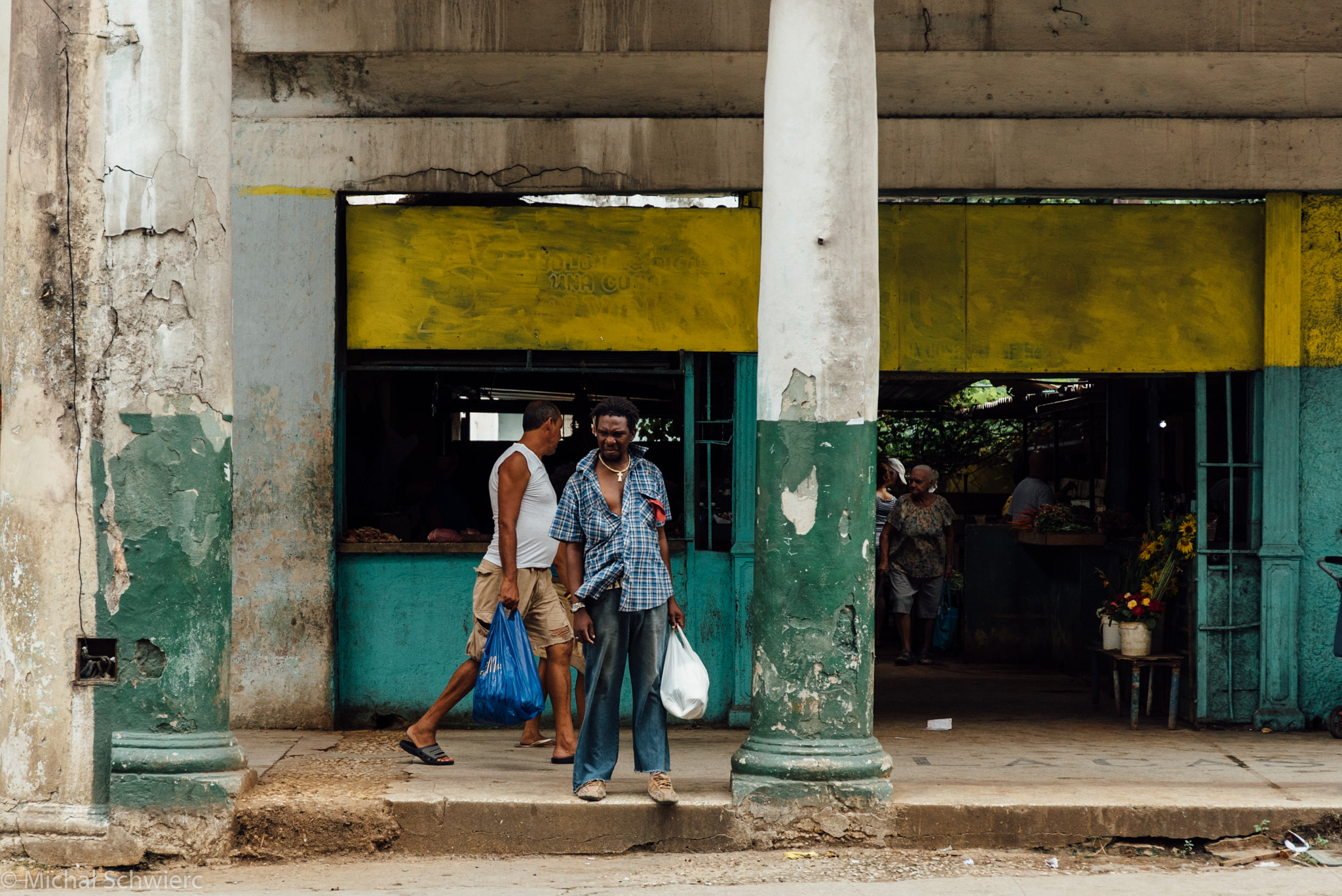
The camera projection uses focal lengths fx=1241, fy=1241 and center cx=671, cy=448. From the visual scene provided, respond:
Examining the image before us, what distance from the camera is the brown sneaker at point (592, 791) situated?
5535 mm

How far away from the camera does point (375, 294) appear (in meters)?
7.69

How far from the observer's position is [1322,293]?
7.59m

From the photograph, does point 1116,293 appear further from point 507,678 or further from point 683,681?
point 507,678

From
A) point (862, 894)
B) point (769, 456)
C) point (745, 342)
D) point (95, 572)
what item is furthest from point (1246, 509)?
point (95, 572)

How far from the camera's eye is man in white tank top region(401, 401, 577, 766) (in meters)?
6.36

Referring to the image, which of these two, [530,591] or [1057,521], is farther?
[1057,521]

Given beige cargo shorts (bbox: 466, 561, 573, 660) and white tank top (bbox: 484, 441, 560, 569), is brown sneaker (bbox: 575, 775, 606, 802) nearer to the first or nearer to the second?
beige cargo shorts (bbox: 466, 561, 573, 660)

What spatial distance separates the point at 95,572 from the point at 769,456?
9.89ft

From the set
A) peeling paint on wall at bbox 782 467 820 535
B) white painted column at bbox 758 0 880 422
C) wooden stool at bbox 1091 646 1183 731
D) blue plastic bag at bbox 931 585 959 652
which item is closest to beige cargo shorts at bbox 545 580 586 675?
peeling paint on wall at bbox 782 467 820 535

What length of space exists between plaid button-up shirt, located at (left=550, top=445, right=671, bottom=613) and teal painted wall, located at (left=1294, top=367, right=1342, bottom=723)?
4.33m

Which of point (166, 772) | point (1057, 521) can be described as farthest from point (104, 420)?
point (1057, 521)

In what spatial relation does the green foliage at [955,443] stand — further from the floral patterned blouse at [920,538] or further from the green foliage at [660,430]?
the green foliage at [660,430]

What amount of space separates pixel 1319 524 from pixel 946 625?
4.73 m

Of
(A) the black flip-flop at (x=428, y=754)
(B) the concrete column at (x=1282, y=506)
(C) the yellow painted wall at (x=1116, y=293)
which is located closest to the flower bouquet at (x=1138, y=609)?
(B) the concrete column at (x=1282, y=506)
